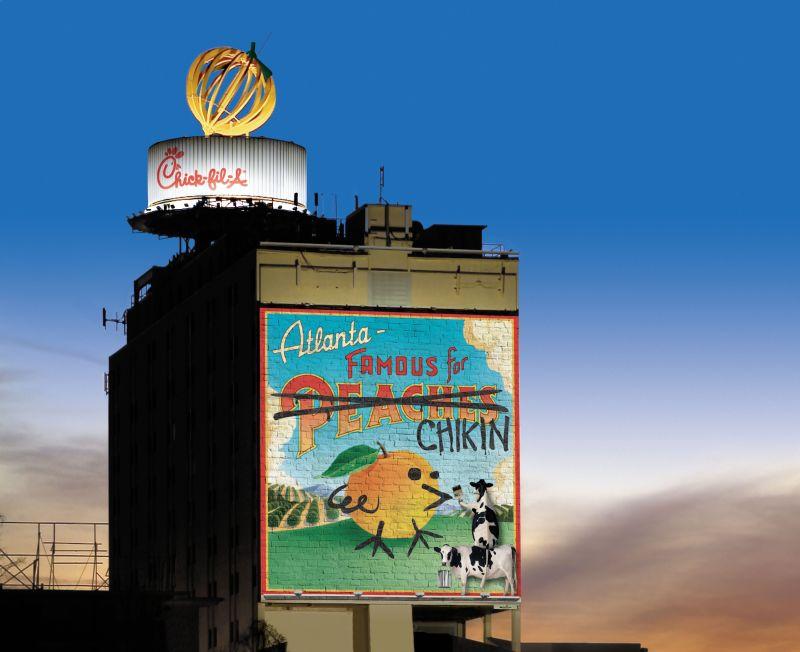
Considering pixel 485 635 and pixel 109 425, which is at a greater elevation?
pixel 109 425

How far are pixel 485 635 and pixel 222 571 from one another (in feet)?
54.4

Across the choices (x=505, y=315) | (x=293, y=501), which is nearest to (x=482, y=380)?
(x=505, y=315)

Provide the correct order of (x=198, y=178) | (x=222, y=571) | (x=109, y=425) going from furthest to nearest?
1. (x=109, y=425)
2. (x=198, y=178)
3. (x=222, y=571)

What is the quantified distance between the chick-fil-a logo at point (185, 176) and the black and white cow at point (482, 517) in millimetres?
29785

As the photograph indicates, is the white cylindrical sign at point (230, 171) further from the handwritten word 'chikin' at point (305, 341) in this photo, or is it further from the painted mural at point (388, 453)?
the painted mural at point (388, 453)

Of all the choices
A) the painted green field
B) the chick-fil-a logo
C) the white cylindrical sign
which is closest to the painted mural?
the painted green field

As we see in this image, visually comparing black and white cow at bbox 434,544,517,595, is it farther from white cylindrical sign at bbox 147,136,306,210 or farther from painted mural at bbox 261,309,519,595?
white cylindrical sign at bbox 147,136,306,210

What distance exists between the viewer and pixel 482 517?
13088cm

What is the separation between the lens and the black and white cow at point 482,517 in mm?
130750

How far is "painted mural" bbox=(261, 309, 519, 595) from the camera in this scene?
128 metres

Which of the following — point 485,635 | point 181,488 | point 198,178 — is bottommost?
point 485,635

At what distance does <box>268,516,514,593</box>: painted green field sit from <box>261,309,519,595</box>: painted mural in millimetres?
57

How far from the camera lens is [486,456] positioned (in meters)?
131

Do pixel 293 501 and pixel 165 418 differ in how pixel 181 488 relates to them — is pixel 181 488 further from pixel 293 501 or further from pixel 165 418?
pixel 293 501
